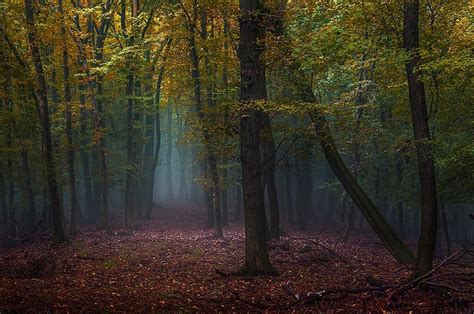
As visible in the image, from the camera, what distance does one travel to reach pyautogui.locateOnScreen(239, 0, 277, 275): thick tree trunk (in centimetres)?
1196

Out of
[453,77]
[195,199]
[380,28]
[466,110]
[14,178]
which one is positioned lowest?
[195,199]

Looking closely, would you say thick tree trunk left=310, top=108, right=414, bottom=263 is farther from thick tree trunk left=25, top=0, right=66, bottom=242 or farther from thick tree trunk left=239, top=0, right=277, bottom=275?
thick tree trunk left=25, top=0, right=66, bottom=242

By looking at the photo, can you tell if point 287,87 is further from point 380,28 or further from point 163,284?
point 163,284

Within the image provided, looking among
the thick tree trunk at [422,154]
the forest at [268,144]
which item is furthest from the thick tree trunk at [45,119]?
the thick tree trunk at [422,154]

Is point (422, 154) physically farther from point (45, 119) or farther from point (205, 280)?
point (45, 119)

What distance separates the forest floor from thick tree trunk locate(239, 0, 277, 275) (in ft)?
2.62

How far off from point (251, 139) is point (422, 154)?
4571 millimetres

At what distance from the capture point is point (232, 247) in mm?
19062

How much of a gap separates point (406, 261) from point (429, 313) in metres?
7.33

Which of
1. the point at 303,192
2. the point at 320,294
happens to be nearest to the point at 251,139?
the point at 320,294

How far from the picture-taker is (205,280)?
1198 centimetres

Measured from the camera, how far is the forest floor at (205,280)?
8789 mm

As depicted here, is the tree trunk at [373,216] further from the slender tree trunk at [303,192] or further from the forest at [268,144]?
the slender tree trunk at [303,192]

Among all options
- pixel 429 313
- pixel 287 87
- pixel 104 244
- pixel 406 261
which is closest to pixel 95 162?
pixel 104 244
